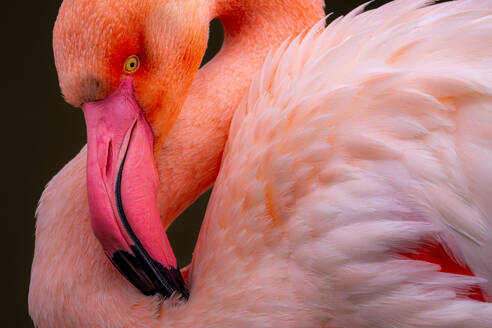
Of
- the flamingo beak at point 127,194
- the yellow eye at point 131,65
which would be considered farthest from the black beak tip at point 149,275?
the yellow eye at point 131,65

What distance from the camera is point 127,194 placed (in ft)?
2.82

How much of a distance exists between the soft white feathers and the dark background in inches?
65.5

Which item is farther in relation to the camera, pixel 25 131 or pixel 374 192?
pixel 25 131

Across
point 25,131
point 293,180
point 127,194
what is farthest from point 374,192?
point 25,131

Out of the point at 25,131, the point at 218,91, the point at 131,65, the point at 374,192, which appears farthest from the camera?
the point at 25,131

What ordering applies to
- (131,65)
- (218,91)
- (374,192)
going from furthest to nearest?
Result: (218,91) < (131,65) < (374,192)

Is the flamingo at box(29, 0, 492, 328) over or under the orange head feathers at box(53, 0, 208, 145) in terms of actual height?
under

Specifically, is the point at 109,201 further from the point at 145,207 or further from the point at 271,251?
the point at 271,251

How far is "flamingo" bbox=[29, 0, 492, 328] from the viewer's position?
0.79 meters

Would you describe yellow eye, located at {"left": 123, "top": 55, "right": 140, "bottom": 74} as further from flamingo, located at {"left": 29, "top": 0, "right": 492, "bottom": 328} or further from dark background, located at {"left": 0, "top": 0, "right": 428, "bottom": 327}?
dark background, located at {"left": 0, "top": 0, "right": 428, "bottom": 327}

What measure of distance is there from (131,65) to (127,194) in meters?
0.24

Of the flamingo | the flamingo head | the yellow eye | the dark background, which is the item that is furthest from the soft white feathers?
the dark background

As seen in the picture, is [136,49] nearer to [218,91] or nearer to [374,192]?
[218,91]

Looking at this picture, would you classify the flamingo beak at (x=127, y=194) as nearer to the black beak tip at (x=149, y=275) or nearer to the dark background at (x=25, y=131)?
the black beak tip at (x=149, y=275)
